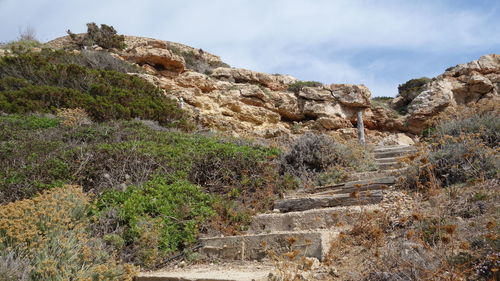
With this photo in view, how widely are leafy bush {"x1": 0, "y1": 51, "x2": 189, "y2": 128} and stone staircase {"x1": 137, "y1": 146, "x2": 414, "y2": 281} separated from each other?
6.91 metres

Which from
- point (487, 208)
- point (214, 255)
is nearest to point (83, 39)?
point (214, 255)

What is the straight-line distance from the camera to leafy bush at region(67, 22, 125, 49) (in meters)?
20.6

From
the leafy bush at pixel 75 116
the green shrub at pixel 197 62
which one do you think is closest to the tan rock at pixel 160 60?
the green shrub at pixel 197 62

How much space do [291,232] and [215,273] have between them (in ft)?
2.89

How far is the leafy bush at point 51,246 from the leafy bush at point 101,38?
1781 cm

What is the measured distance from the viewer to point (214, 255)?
183 inches

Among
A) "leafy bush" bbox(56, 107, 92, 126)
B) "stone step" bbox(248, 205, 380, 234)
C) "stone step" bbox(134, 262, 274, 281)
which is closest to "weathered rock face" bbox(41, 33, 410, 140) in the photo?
"leafy bush" bbox(56, 107, 92, 126)

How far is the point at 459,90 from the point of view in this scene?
17.4 meters

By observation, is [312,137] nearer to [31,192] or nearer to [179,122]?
[31,192]

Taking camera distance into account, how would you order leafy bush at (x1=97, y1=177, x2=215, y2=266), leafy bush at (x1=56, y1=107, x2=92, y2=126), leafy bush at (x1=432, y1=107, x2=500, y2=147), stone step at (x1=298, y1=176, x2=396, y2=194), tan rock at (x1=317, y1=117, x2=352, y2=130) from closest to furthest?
1. leafy bush at (x1=97, y1=177, x2=215, y2=266)
2. stone step at (x1=298, y1=176, x2=396, y2=194)
3. leafy bush at (x1=432, y1=107, x2=500, y2=147)
4. leafy bush at (x1=56, y1=107, x2=92, y2=126)
5. tan rock at (x1=317, y1=117, x2=352, y2=130)

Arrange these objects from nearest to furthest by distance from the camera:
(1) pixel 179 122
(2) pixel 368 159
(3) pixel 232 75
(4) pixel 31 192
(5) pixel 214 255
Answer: (5) pixel 214 255
(4) pixel 31 192
(2) pixel 368 159
(1) pixel 179 122
(3) pixel 232 75

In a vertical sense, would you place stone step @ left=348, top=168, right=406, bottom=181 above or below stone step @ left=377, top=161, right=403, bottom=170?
below

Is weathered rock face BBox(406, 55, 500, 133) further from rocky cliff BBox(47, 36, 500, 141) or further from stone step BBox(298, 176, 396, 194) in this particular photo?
stone step BBox(298, 176, 396, 194)

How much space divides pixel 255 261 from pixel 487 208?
7.48 feet
